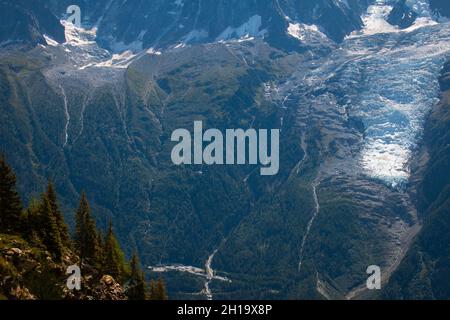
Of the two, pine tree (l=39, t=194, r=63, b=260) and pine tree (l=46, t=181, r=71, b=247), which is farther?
pine tree (l=46, t=181, r=71, b=247)

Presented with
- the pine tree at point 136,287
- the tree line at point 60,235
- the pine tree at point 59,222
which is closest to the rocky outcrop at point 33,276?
the tree line at point 60,235

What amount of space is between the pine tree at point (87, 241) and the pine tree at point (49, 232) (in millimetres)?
6144

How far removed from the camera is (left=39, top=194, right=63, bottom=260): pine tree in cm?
10200

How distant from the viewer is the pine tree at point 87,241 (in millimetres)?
110044

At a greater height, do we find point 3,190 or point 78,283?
point 3,190

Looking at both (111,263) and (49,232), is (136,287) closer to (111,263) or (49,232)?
(111,263)

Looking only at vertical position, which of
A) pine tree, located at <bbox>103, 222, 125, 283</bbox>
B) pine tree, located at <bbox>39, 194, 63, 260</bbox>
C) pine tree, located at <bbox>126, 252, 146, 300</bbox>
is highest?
pine tree, located at <bbox>39, 194, 63, 260</bbox>

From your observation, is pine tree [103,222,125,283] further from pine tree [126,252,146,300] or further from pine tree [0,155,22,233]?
pine tree [0,155,22,233]

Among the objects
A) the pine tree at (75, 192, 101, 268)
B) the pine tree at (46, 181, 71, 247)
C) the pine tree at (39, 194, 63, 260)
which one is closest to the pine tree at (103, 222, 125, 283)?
the pine tree at (75, 192, 101, 268)

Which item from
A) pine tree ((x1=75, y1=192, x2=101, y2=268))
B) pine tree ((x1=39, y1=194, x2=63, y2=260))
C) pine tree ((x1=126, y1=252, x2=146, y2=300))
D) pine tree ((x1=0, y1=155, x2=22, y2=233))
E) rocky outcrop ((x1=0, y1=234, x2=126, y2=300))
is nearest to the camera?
rocky outcrop ((x1=0, y1=234, x2=126, y2=300))
